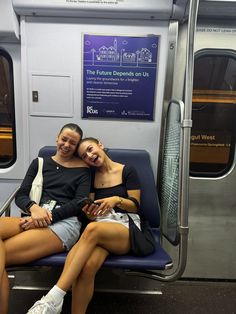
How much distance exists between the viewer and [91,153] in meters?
2.26

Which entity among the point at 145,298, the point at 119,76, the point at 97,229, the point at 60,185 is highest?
the point at 119,76

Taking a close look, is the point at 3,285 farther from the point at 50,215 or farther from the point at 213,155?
the point at 213,155

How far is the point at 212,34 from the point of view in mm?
2471

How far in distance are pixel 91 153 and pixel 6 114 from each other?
1060 mm

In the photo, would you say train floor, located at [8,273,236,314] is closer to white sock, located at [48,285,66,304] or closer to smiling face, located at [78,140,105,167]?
white sock, located at [48,285,66,304]

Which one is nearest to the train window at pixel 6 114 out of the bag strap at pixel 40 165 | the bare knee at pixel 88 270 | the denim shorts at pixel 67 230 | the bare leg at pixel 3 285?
the bag strap at pixel 40 165

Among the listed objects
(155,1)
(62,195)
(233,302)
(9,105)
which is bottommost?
(233,302)

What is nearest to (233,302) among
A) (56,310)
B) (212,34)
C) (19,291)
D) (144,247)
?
(144,247)

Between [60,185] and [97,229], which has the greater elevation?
[60,185]

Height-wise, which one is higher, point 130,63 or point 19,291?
point 130,63

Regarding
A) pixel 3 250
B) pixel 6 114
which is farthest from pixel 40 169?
pixel 6 114

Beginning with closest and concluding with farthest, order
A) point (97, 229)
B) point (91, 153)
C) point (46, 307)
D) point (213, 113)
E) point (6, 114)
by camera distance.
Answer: point (46, 307)
point (97, 229)
point (91, 153)
point (213, 113)
point (6, 114)

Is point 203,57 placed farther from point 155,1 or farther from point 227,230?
point 227,230

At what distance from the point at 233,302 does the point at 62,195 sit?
176 centimetres
